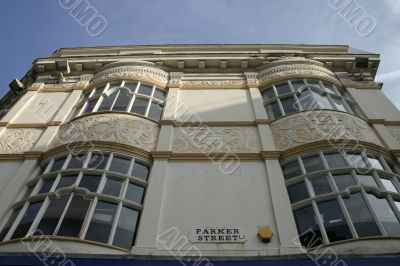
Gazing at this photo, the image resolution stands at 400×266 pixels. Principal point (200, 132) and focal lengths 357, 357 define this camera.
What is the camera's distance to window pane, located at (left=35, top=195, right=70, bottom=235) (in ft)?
23.8

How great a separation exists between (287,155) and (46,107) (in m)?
8.37

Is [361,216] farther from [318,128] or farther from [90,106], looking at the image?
[90,106]

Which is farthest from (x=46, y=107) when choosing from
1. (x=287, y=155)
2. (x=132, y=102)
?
(x=287, y=155)

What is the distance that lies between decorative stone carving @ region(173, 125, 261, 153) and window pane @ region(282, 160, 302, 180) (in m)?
0.93

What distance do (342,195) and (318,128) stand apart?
2.58 meters

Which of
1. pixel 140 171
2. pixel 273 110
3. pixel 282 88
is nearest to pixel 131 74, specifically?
pixel 140 171

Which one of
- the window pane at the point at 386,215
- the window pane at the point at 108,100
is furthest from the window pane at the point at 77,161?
the window pane at the point at 386,215

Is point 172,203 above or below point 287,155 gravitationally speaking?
below

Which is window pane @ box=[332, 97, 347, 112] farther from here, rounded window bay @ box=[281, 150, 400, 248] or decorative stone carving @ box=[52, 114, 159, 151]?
decorative stone carving @ box=[52, 114, 159, 151]

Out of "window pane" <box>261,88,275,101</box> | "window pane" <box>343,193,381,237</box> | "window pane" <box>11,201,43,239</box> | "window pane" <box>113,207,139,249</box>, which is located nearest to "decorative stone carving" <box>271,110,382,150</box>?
"window pane" <box>261,88,275,101</box>

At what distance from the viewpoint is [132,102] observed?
1159 cm

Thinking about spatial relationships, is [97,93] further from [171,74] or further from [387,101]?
[387,101]

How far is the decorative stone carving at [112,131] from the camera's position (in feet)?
32.0

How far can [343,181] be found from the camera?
27.1ft
